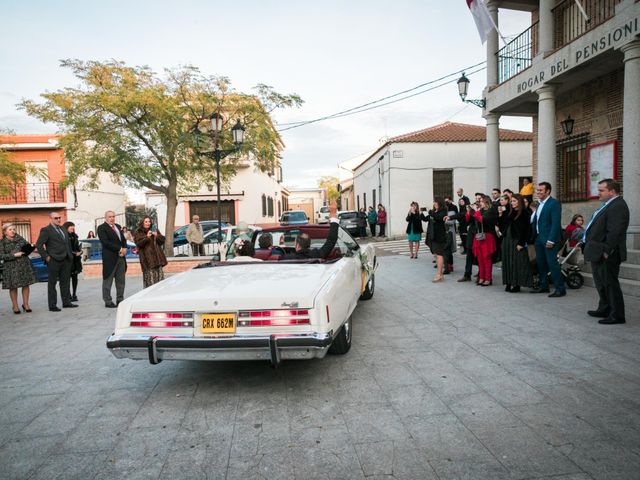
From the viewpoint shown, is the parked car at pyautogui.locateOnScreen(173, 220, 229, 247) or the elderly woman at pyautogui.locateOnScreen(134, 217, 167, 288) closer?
the elderly woman at pyautogui.locateOnScreen(134, 217, 167, 288)

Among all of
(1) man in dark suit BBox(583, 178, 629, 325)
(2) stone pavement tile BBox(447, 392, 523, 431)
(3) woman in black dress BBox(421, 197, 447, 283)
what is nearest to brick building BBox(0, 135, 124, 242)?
(3) woman in black dress BBox(421, 197, 447, 283)

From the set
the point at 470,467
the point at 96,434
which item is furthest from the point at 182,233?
the point at 470,467

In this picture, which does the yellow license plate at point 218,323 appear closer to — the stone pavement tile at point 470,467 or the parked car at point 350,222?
the stone pavement tile at point 470,467

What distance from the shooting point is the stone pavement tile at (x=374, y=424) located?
2.94m

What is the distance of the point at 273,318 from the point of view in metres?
3.56

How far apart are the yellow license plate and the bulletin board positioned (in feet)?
36.4

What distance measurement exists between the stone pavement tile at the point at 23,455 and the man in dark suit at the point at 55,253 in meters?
5.84

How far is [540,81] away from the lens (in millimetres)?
11398

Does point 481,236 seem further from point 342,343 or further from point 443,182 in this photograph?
point 443,182

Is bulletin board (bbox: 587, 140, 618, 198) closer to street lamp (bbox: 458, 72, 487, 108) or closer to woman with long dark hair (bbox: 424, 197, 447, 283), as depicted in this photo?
Result: street lamp (bbox: 458, 72, 487, 108)

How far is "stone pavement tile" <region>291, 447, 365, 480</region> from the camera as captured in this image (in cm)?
252

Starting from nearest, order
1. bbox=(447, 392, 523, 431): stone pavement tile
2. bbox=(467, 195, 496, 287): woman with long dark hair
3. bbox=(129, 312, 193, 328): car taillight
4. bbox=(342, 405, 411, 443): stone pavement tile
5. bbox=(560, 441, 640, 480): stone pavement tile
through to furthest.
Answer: bbox=(560, 441, 640, 480): stone pavement tile < bbox=(342, 405, 411, 443): stone pavement tile < bbox=(447, 392, 523, 431): stone pavement tile < bbox=(129, 312, 193, 328): car taillight < bbox=(467, 195, 496, 287): woman with long dark hair

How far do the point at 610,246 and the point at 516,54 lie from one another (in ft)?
33.1

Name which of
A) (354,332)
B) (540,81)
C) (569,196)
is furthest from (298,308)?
(569,196)
